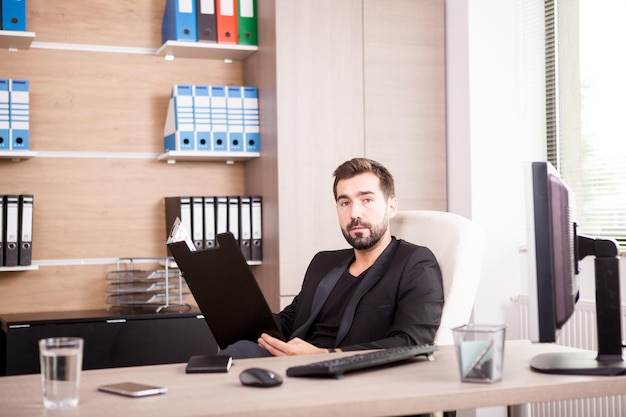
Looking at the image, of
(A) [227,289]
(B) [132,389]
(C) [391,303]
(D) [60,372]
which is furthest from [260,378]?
(C) [391,303]

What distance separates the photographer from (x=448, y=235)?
2.53 metres

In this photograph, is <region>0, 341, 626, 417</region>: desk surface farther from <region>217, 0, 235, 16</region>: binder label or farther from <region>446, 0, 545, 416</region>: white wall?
<region>217, 0, 235, 16</region>: binder label

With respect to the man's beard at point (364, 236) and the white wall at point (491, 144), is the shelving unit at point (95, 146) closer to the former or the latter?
the white wall at point (491, 144)

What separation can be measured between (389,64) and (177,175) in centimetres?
117

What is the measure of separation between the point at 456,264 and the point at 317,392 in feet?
3.44

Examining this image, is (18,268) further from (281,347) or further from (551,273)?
(551,273)

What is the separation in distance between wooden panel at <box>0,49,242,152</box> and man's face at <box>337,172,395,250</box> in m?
1.56

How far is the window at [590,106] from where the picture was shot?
3.58 metres

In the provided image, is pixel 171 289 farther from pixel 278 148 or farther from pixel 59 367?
pixel 59 367

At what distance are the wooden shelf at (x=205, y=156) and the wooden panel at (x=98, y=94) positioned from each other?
0.14 m

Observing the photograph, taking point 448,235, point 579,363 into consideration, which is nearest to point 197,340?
point 448,235

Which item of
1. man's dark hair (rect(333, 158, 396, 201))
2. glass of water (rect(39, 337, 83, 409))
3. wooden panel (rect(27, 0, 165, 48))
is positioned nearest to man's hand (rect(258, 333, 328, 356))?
man's dark hair (rect(333, 158, 396, 201))

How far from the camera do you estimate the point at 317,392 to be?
149cm

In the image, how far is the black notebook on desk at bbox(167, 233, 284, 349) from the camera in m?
2.06
